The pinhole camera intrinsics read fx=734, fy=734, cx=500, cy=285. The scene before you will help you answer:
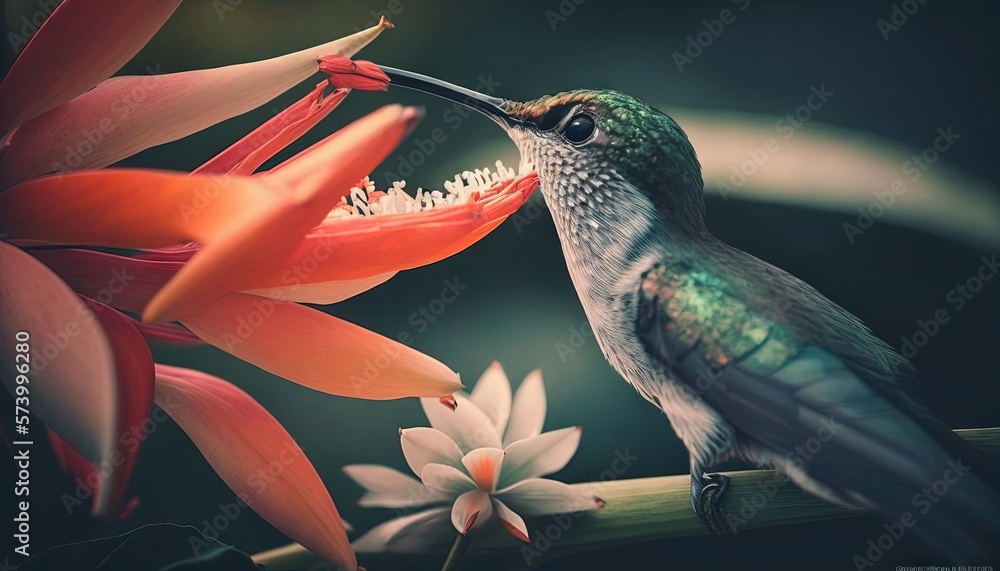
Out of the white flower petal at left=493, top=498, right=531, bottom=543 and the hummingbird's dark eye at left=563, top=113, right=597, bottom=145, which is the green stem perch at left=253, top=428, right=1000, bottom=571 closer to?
the white flower petal at left=493, top=498, right=531, bottom=543

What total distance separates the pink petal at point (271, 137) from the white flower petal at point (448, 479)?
41 centimetres

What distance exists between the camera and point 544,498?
0.89 metres

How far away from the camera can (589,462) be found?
3.11ft

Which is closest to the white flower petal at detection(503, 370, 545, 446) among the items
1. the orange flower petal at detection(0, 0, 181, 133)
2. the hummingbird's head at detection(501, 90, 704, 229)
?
the hummingbird's head at detection(501, 90, 704, 229)

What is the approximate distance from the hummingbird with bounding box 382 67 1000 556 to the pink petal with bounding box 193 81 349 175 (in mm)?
218

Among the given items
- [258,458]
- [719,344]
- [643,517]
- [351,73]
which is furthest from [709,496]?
[351,73]

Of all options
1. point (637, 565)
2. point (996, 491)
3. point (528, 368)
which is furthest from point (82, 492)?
point (996, 491)

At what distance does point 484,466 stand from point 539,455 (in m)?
0.07

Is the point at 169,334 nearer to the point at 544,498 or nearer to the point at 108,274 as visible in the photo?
the point at 108,274

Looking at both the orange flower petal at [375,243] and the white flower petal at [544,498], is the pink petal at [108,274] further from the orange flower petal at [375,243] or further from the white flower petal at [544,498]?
the white flower petal at [544,498]

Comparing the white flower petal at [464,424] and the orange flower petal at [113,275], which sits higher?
the orange flower petal at [113,275]

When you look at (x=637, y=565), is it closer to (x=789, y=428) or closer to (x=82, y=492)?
(x=789, y=428)

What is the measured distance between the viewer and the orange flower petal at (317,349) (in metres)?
0.67

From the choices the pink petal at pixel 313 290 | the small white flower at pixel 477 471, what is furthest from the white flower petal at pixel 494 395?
the pink petal at pixel 313 290
